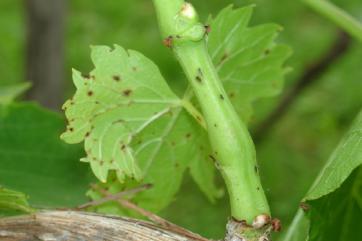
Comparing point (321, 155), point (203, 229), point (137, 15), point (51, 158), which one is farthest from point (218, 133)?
point (137, 15)

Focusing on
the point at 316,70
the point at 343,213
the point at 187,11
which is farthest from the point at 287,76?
the point at 187,11

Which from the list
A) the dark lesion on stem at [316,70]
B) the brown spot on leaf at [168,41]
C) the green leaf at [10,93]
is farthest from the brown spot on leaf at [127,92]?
the dark lesion on stem at [316,70]

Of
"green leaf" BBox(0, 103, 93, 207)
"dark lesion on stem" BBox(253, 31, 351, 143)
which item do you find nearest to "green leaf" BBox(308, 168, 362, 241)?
"green leaf" BBox(0, 103, 93, 207)

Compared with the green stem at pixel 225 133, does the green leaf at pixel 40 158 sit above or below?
above

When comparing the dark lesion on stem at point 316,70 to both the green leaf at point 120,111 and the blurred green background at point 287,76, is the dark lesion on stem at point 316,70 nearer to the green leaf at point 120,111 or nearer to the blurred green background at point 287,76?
the blurred green background at point 287,76

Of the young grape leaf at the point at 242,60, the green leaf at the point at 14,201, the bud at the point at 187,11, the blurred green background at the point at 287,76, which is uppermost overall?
the blurred green background at the point at 287,76

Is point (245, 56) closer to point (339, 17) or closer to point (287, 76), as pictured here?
point (339, 17)
